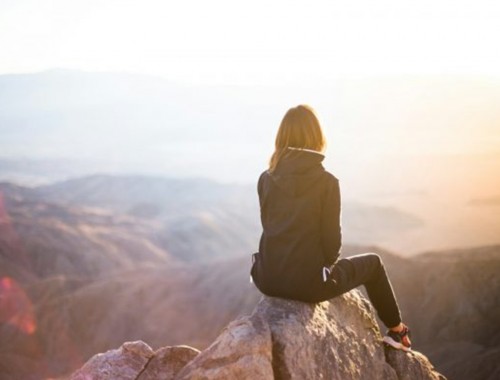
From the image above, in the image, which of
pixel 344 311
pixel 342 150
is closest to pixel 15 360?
pixel 344 311

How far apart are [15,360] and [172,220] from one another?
55.8m

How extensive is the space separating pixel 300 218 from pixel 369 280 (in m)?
1.28

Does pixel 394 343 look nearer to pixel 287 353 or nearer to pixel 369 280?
pixel 369 280

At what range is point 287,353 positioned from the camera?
4.58m

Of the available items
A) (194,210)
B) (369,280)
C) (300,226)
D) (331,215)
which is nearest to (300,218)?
(300,226)

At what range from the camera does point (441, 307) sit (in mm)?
27359

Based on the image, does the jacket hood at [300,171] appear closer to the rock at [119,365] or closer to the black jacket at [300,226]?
the black jacket at [300,226]

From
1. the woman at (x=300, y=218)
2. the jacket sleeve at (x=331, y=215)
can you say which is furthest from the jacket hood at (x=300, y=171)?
the jacket sleeve at (x=331, y=215)

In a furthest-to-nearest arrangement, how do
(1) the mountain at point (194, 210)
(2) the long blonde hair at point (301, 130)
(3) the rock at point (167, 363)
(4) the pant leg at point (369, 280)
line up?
1. (1) the mountain at point (194, 210)
2. (3) the rock at point (167, 363)
3. (4) the pant leg at point (369, 280)
4. (2) the long blonde hair at point (301, 130)

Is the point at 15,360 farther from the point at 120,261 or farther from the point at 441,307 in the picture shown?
the point at 120,261

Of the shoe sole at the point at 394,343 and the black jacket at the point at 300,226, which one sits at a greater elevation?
the black jacket at the point at 300,226

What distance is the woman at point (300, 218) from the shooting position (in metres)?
4.61

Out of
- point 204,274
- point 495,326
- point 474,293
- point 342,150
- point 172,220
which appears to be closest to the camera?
point 495,326

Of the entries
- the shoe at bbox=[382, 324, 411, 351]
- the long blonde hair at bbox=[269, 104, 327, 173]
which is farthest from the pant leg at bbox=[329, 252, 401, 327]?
the long blonde hair at bbox=[269, 104, 327, 173]
